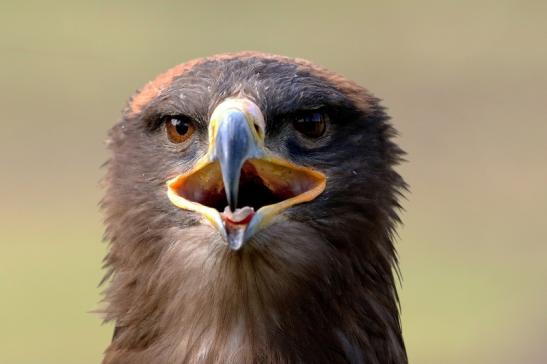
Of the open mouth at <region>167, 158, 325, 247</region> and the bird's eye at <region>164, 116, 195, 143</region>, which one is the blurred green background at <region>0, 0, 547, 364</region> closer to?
the bird's eye at <region>164, 116, 195, 143</region>

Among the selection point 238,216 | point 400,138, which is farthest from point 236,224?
point 400,138

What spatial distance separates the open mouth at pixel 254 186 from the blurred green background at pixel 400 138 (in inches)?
273

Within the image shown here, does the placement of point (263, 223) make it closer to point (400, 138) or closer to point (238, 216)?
point (238, 216)

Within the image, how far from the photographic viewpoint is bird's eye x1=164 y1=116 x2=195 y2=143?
4.88 metres

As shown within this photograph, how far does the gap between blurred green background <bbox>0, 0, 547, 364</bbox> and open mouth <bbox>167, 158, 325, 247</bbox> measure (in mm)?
6924

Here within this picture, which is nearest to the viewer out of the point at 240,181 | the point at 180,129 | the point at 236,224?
the point at 236,224

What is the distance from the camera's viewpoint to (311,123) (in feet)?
16.1

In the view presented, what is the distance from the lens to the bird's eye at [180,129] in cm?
488

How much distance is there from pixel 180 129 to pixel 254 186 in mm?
292

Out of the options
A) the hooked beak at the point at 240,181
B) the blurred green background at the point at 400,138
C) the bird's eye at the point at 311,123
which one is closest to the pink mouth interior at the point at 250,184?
the hooked beak at the point at 240,181

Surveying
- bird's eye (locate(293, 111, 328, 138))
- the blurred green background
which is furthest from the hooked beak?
the blurred green background

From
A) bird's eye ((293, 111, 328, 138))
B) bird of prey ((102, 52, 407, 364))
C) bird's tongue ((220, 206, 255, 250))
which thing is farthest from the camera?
bird's eye ((293, 111, 328, 138))

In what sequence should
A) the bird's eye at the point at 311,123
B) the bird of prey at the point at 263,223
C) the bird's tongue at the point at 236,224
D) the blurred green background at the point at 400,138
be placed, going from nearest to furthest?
the bird's tongue at the point at 236,224 < the bird of prey at the point at 263,223 < the bird's eye at the point at 311,123 < the blurred green background at the point at 400,138

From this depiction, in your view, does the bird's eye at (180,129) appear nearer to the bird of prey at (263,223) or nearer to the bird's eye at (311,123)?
the bird of prey at (263,223)
